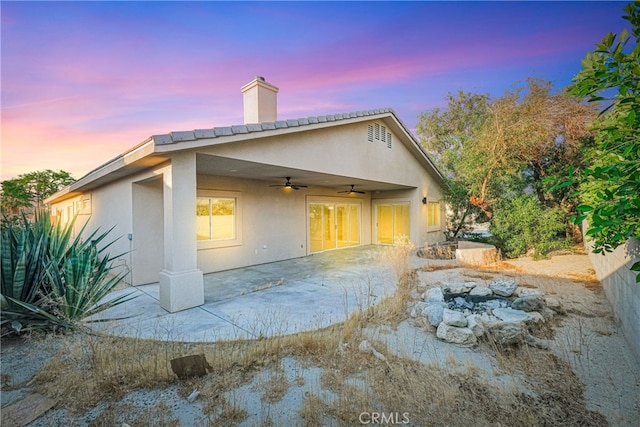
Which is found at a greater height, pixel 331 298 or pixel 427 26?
pixel 427 26

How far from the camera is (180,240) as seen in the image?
597 centimetres

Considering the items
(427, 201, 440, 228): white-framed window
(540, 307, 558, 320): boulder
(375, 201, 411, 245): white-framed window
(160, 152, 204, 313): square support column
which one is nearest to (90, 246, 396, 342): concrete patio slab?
(160, 152, 204, 313): square support column

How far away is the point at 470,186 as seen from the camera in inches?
492

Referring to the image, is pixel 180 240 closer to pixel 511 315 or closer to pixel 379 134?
pixel 511 315

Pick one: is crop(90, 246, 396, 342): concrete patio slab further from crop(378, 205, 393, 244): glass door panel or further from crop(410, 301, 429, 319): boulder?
crop(378, 205, 393, 244): glass door panel

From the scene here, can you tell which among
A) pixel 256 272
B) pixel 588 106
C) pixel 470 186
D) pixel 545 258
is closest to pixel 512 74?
pixel 588 106

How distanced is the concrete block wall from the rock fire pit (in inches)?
36.3

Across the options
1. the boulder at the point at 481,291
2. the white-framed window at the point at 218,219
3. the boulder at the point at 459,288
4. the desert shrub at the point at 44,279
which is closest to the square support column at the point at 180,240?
the desert shrub at the point at 44,279

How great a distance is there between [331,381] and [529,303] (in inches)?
167

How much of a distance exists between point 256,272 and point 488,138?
9.70m

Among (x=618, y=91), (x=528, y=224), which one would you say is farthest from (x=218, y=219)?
(x=528, y=224)

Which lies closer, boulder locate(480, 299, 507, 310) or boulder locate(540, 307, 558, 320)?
boulder locate(540, 307, 558, 320)

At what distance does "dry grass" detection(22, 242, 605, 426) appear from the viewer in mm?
2760

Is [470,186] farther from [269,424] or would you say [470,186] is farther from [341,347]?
[269,424]
